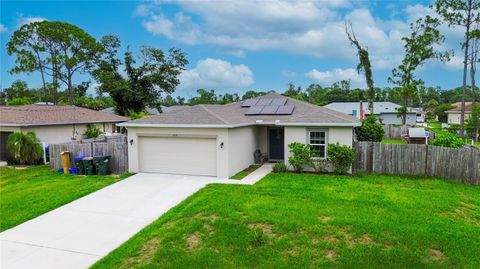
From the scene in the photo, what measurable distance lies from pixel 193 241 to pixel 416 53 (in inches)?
1391

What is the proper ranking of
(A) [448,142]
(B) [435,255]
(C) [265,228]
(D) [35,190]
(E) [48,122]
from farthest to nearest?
(E) [48,122], (A) [448,142], (D) [35,190], (C) [265,228], (B) [435,255]

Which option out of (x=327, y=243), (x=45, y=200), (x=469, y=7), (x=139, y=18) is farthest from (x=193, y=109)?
(x=469, y=7)

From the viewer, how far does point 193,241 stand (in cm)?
684

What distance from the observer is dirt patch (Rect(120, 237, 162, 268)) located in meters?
6.04

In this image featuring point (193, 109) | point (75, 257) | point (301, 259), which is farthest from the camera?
point (193, 109)

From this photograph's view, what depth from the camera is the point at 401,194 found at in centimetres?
1034

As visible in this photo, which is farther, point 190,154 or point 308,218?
point 190,154

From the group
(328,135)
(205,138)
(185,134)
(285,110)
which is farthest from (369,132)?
(185,134)

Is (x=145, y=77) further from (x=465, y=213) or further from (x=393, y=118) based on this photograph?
(x=393, y=118)

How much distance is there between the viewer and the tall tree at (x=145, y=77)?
36.6 metres

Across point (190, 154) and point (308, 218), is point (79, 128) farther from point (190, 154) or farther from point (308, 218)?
point (308, 218)

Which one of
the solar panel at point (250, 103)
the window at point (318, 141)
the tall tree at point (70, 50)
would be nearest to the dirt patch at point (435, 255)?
the window at point (318, 141)

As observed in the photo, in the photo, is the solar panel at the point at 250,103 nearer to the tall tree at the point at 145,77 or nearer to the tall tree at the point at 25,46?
the tall tree at the point at 145,77

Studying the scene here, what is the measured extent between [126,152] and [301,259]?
10896 mm
